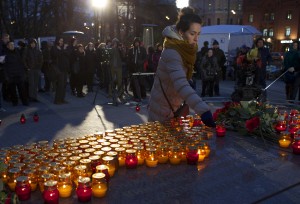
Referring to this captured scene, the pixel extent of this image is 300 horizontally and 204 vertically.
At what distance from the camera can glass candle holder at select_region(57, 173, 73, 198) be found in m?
1.75

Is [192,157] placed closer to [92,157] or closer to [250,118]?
[92,157]

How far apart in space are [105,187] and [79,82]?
35.0ft

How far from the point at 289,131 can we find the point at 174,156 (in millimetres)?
1330

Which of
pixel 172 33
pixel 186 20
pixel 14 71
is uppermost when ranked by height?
pixel 186 20

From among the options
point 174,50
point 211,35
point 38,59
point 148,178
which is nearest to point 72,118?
point 38,59

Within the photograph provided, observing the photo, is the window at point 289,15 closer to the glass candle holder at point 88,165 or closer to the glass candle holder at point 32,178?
the glass candle holder at point 88,165

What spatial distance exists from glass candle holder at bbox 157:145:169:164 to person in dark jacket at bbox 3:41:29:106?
8450 millimetres

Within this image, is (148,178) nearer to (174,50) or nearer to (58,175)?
(58,175)

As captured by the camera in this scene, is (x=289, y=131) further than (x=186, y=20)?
Yes

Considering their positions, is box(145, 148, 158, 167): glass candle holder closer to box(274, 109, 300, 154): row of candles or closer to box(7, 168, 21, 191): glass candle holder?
box(7, 168, 21, 191): glass candle holder

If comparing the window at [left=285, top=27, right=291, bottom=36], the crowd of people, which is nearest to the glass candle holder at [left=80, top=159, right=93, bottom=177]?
the crowd of people

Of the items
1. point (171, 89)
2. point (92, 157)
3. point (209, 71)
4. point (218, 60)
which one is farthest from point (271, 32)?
point (92, 157)

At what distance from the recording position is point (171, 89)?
3.21m

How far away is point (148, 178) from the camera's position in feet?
6.58
